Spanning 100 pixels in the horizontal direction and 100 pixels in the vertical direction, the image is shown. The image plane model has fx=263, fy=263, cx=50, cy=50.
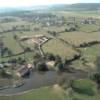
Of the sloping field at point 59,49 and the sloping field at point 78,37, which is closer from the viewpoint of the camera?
the sloping field at point 59,49

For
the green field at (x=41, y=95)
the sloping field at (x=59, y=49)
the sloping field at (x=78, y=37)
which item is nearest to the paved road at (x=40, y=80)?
the green field at (x=41, y=95)

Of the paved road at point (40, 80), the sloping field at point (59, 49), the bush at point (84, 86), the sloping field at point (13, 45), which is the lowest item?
the paved road at point (40, 80)

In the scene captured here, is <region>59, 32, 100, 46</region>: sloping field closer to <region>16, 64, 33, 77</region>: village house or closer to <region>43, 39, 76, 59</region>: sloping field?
<region>43, 39, 76, 59</region>: sloping field

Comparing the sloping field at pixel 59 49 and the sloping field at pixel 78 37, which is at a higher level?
the sloping field at pixel 59 49

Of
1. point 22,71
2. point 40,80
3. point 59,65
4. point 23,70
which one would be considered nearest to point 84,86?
point 40,80

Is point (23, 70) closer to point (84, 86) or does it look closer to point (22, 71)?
point (22, 71)

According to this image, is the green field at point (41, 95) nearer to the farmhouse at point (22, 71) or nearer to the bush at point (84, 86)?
the bush at point (84, 86)

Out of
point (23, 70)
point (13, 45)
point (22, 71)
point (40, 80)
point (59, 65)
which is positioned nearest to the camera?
point (40, 80)
